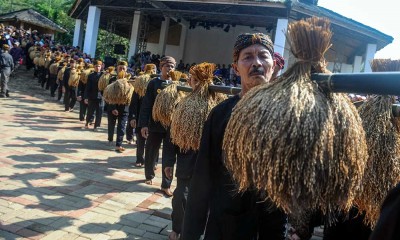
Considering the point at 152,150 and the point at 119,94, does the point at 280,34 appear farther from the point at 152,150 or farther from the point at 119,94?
the point at 152,150

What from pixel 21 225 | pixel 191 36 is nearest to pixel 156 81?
pixel 21 225

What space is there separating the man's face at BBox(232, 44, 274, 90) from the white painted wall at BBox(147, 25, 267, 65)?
2360 centimetres

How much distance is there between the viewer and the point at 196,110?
3.49 meters

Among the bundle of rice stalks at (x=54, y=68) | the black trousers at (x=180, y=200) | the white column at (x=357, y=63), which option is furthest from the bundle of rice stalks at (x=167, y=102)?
the white column at (x=357, y=63)

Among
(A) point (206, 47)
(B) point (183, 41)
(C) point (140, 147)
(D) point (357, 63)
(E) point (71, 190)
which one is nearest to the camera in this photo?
(E) point (71, 190)

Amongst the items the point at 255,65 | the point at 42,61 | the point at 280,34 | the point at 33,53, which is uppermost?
the point at 280,34

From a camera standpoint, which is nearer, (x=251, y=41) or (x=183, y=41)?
(x=251, y=41)

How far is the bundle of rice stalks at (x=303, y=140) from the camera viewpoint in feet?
4.03

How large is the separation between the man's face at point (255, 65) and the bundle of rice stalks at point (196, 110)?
1303 millimetres

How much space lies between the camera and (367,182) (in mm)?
1723

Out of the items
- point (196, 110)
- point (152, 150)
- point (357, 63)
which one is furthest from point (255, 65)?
point (357, 63)

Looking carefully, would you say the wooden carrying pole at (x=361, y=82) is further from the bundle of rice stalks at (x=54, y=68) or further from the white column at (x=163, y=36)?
the white column at (x=163, y=36)

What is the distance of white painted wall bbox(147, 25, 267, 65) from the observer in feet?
84.6

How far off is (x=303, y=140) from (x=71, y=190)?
523 centimetres
